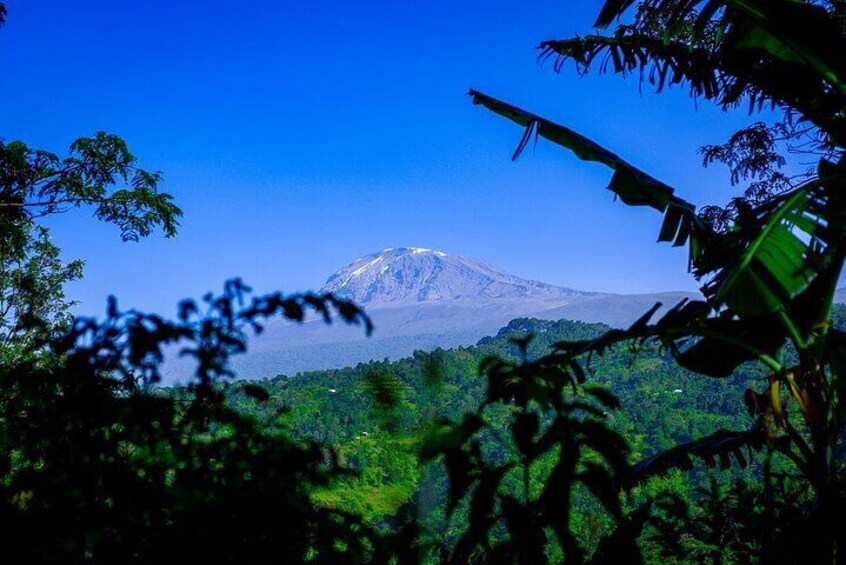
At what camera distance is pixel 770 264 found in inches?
96.1

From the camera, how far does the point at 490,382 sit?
104 centimetres

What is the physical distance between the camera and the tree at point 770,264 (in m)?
2.45

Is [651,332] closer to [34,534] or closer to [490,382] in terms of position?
[490,382]

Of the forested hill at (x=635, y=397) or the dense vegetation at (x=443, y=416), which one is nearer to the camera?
the dense vegetation at (x=443, y=416)

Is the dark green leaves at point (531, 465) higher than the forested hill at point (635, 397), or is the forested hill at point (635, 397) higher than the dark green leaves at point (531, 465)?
the dark green leaves at point (531, 465)

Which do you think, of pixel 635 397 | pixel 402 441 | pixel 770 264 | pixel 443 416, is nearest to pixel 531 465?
pixel 443 416

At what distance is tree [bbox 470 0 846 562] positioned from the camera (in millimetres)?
2447

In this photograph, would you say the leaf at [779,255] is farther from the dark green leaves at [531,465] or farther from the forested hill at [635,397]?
the forested hill at [635,397]

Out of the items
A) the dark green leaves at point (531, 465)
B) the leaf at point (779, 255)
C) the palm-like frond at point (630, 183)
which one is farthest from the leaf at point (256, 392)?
the palm-like frond at point (630, 183)

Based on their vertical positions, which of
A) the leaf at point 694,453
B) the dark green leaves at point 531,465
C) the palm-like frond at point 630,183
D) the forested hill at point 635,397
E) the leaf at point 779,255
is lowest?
the forested hill at point 635,397

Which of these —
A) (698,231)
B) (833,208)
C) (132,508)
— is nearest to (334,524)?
(132,508)

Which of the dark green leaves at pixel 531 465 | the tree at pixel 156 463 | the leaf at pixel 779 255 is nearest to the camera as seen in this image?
the dark green leaves at pixel 531 465

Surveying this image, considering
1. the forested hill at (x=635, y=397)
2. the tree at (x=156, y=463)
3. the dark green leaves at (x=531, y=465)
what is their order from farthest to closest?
1. the forested hill at (x=635, y=397)
2. the tree at (x=156, y=463)
3. the dark green leaves at (x=531, y=465)

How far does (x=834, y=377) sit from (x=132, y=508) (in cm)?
274
